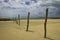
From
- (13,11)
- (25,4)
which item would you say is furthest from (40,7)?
(13,11)

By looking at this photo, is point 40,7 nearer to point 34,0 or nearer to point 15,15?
point 34,0

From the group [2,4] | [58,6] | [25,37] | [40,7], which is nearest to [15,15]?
[2,4]

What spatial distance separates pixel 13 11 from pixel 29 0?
158 cm

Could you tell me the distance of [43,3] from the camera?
13.4 meters

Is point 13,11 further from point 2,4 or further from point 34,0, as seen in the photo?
point 34,0

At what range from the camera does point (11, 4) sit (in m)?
13.0

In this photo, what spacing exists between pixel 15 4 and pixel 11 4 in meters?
0.32

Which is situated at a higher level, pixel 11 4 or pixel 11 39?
pixel 11 4

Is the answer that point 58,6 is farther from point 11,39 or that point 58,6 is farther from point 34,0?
point 11,39

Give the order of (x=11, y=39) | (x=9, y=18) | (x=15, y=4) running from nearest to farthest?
(x=11, y=39)
(x=9, y=18)
(x=15, y=4)

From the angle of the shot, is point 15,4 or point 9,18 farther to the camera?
point 15,4

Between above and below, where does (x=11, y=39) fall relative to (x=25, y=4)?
below

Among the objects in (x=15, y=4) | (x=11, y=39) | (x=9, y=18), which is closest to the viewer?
(x=11, y=39)

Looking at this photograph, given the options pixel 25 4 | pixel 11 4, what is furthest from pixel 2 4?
pixel 25 4
